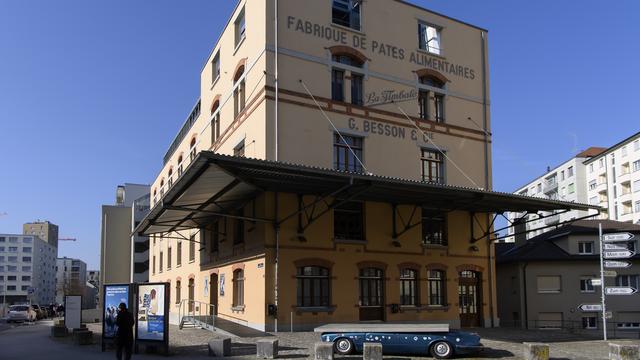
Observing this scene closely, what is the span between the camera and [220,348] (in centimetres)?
1758

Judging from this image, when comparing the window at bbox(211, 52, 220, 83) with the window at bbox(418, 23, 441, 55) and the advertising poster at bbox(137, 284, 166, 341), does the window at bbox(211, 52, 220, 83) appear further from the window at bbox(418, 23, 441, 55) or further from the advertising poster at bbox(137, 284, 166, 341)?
the advertising poster at bbox(137, 284, 166, 341)

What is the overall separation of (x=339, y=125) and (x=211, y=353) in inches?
479

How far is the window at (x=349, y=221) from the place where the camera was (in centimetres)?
2597

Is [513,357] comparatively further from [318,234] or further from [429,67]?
[429,67]

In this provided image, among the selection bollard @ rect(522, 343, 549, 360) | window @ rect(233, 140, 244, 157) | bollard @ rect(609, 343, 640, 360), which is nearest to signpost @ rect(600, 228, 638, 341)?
bollard @ rect(609, 343, 640, 360)

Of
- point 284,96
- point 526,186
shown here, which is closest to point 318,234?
point 284,96

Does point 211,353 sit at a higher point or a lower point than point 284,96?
lower

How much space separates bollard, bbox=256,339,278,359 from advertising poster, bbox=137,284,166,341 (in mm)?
3020

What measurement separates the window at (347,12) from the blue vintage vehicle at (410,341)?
1515 centimetres

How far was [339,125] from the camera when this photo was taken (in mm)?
26797

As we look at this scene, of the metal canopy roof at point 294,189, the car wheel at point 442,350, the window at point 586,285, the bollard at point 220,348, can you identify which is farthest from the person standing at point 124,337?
the window at point 586,285

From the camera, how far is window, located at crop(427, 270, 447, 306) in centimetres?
2780

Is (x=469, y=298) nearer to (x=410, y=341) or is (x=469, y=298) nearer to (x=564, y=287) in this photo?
(x=564, y=287)

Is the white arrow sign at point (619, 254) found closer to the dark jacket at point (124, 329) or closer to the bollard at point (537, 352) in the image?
the bollard at point (537, 352)
